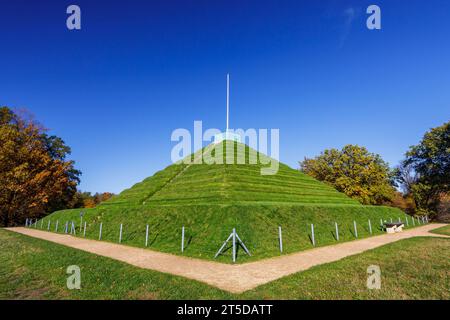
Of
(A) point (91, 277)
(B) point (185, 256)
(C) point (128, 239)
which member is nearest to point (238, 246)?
(B) point (185, 256)

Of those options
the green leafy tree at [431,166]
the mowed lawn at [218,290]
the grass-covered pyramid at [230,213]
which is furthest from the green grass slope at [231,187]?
the green leafy tree at [431,166]

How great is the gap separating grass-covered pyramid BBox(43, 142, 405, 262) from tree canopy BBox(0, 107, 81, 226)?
37.7ft

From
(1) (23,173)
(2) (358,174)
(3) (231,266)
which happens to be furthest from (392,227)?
(1) (23,173)

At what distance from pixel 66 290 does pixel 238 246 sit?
363 inches

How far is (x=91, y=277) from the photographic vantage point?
1001 centimetres

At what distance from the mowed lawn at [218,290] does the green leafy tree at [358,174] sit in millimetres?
46129

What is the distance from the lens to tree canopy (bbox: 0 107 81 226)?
139ft

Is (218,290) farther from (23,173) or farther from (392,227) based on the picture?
(23,173)

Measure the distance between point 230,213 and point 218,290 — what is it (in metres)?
9.33

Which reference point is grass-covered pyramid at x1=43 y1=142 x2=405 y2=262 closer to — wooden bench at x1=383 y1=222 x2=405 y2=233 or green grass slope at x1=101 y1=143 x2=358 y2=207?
green grass slope at x1=101 y1=143 x2=358 y2=207

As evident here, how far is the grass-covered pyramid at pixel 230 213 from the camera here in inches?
661

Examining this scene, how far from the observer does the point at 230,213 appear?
17.8 metres

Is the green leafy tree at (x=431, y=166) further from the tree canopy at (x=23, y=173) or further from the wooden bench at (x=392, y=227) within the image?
the tree canopy at (x=23, y=173)
